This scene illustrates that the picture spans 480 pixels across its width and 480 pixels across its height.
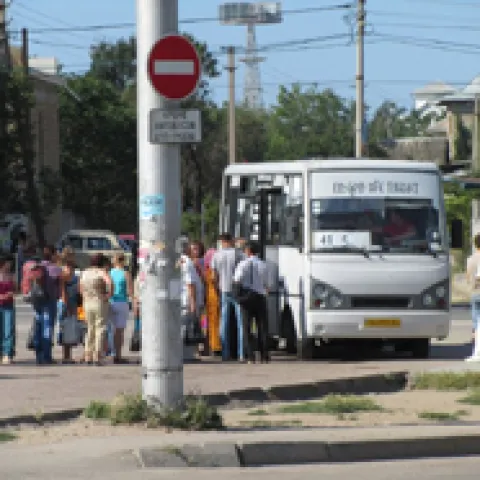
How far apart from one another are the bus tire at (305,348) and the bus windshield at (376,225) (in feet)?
4.53

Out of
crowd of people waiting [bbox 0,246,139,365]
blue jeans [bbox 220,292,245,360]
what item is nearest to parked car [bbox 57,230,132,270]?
blue jeans [bbox 220,292,245,360]

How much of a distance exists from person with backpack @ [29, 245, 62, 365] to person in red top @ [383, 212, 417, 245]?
4708mm

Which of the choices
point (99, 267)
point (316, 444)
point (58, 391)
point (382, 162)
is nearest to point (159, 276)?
point (316, 444)

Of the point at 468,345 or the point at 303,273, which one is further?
the point at 468,345

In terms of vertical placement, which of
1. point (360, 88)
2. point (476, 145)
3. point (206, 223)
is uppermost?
point (360, 88)

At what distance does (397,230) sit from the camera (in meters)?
20.9

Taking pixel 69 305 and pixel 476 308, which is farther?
pixel 476 308

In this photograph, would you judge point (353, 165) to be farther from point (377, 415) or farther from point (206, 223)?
point (206, 223)

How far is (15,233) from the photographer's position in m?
51.4

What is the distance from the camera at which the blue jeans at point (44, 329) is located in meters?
19.7

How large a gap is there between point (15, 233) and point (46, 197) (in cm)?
247

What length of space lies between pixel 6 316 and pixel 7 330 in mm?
190

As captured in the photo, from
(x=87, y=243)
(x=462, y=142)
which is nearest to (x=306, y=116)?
(x=462, y=142)

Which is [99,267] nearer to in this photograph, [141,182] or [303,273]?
[303,273]
